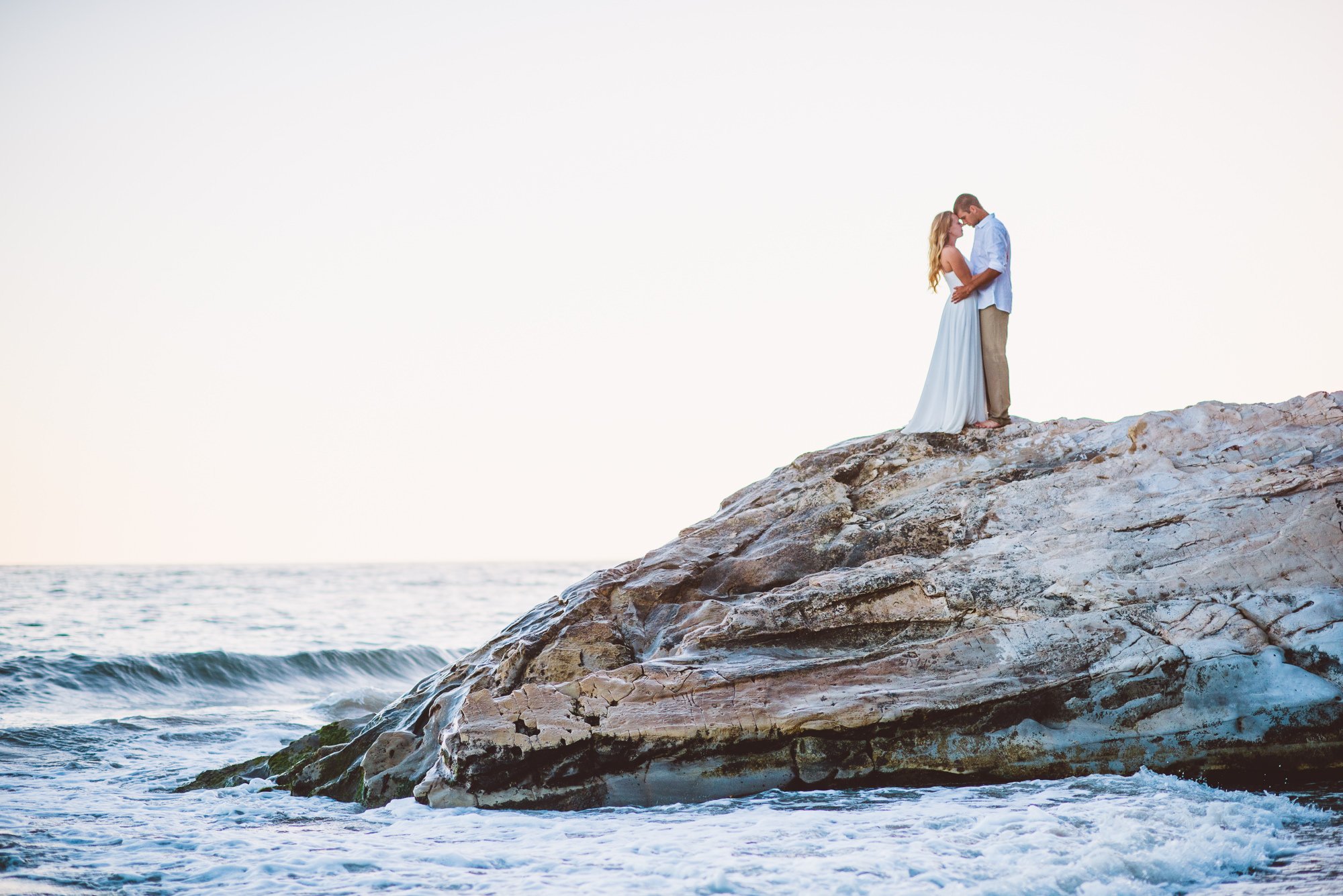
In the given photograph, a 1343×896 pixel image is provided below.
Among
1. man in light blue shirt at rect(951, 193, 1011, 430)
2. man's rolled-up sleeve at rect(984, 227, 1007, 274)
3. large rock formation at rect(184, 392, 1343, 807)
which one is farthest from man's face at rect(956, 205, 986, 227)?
large rock formation at rect(184, 392, 1343, 807)

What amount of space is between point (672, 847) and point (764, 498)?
A: 4.35 metres

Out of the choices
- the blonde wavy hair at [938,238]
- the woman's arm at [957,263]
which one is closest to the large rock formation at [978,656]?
the woman's arm at [957,263]

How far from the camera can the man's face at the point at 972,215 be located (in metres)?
10.6

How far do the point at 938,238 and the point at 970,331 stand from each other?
116 cm

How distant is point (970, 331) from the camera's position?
10469mm

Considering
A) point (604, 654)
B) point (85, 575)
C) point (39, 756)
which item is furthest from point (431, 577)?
point (604, 654)

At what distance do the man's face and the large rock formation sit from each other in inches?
123

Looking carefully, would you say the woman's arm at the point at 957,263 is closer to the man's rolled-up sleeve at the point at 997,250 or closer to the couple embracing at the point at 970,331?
the couple embracing at the point at 970,331

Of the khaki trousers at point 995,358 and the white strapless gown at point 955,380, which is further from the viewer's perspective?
the khaki trousers at point 995,358

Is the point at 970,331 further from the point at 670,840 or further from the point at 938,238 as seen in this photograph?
the point at 670,840

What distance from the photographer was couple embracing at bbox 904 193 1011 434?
33.3ft

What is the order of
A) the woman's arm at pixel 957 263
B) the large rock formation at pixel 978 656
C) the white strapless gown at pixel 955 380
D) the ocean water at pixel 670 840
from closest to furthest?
the ocean water at pixel 670 840 → the large rock formation at pixel 978 656 → the white strapless gown at pixel 955 380 → the woman's arm at pixel 957 263

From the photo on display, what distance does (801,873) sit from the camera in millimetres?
5445

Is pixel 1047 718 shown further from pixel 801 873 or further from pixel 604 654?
pixel 604 654
